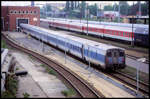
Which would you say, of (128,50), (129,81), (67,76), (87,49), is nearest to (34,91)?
(67,76)

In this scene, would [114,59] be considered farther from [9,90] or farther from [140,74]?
[9,90]

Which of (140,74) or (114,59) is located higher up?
(114,59)

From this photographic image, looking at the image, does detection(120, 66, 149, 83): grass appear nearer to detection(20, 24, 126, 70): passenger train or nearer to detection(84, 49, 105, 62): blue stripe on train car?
detection(20, 24, 126, 70): passenger train

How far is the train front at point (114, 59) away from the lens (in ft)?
64.0

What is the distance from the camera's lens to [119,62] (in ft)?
65.6

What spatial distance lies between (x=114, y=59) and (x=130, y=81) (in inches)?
102

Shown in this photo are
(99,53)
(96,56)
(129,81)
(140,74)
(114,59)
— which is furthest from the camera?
(96,56)

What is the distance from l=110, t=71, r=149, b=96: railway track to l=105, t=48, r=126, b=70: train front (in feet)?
2.12

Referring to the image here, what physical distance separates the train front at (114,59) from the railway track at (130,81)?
646mm

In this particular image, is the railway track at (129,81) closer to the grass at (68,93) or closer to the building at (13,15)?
the grass at (68,93)

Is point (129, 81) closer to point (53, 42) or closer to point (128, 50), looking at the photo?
point (128, 50)

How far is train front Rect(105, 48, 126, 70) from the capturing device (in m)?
19.5

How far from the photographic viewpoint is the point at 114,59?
64.7 feet

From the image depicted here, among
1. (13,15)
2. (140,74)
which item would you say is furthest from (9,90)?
(13,15)
